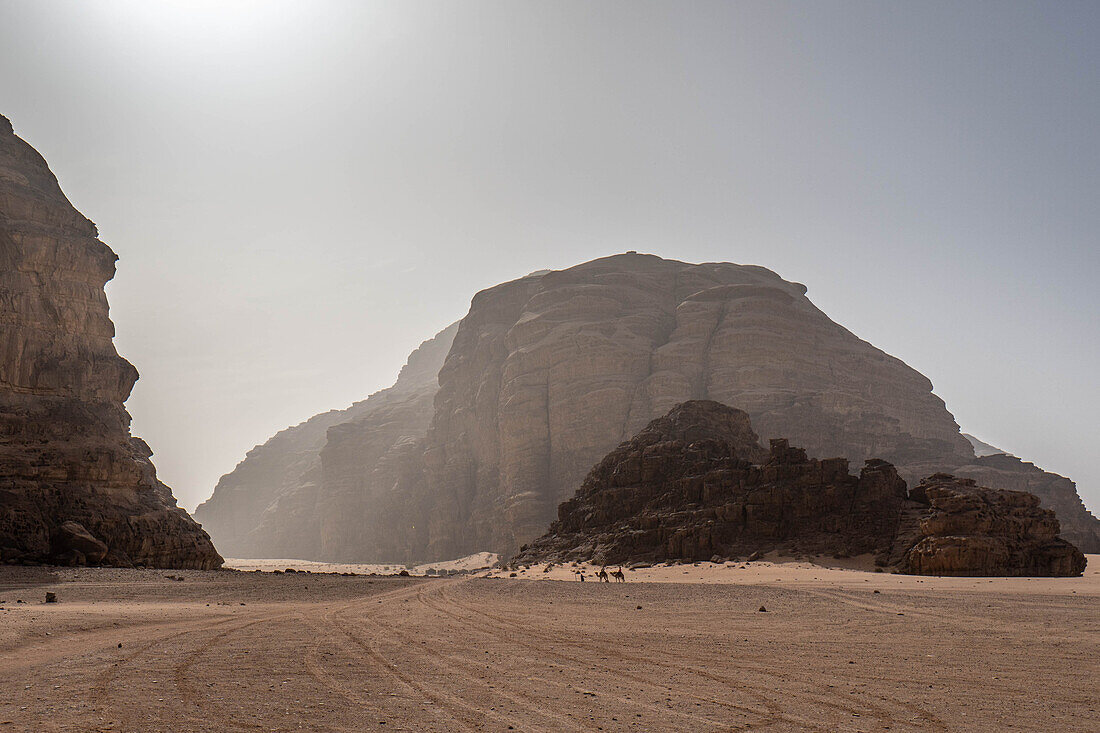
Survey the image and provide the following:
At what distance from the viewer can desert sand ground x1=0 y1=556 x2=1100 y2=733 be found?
284 inches

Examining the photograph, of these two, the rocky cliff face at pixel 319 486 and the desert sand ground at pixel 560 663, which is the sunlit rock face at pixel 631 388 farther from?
the desert sand ground at pixel 560 663

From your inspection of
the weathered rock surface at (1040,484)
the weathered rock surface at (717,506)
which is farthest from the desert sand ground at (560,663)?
the weathered rock surface at (1040,484)

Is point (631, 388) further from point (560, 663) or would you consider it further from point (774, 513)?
point (560, 663)

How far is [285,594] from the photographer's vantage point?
22250 millimetres

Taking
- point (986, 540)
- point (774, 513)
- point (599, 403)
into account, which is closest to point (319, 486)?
point (599, 403)

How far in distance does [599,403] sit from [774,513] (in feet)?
157

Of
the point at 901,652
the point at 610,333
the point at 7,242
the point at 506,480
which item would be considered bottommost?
the point at 901,652

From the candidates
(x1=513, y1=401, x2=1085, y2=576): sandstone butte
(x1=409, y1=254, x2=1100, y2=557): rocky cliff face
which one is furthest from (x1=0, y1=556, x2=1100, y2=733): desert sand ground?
(x1=409, y1=254, x2=1100, y2=557): rocky cliff face

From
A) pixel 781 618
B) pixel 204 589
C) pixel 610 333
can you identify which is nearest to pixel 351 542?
pixel 610 333

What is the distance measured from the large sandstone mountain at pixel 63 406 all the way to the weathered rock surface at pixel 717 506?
20.8 meters

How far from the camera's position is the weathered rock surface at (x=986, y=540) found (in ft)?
96.1

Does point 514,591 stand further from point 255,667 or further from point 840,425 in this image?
point 840,425

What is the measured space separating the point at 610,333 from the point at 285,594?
244 feet

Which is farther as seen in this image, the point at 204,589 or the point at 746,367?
the point at 746,367
